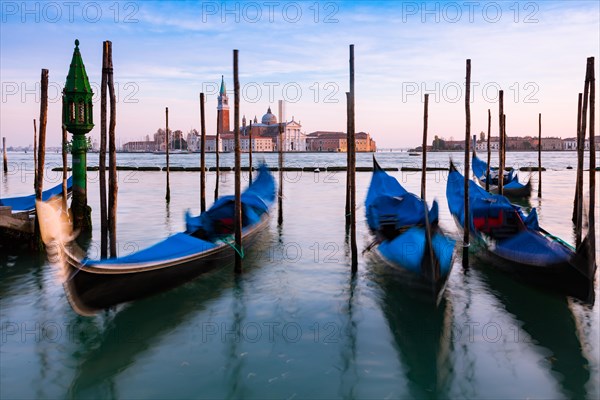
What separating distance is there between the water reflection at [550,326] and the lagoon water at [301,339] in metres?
0.02

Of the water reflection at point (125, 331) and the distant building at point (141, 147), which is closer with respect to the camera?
the water reflection at point (125, 331)

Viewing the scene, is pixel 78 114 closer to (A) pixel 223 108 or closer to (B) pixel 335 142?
(A) pixel 223 108

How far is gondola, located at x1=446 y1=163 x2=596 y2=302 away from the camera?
17.8ft

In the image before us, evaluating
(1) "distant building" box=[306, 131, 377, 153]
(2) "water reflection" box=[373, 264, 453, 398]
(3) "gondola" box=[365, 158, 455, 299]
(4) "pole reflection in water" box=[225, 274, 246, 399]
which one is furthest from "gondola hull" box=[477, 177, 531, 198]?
(1) "distant building" box=[306, 131, 377, 153]

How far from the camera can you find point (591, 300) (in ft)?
17.8

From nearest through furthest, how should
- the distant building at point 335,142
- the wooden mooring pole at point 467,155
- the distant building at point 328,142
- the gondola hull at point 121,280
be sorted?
1. the gondola hull at point 121,280
2. the wooden mooring pole at point 467,155
3. the distant building at point 335,142
4. the distant building at point 328,142

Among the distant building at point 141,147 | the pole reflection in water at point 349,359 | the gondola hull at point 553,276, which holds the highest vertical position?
the distant building at point 141,147

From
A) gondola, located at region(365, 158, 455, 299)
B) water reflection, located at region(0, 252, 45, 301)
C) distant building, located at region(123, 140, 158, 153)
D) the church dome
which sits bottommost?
water reflection, located at region(0, 252, 45, 301)

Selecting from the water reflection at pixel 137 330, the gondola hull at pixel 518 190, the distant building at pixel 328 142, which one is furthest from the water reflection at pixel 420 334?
the distant building at pixel 328 142

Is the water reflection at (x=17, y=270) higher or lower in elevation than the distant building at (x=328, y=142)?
lower

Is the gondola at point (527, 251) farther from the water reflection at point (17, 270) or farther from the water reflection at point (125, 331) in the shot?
the water reflection at point (17, 270)

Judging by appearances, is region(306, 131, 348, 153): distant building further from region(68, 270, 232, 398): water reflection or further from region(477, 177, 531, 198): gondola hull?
region(68, 270, 232, 398): water reflection

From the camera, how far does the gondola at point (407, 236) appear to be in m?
5.39

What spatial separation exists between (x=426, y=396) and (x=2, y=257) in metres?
7.16
